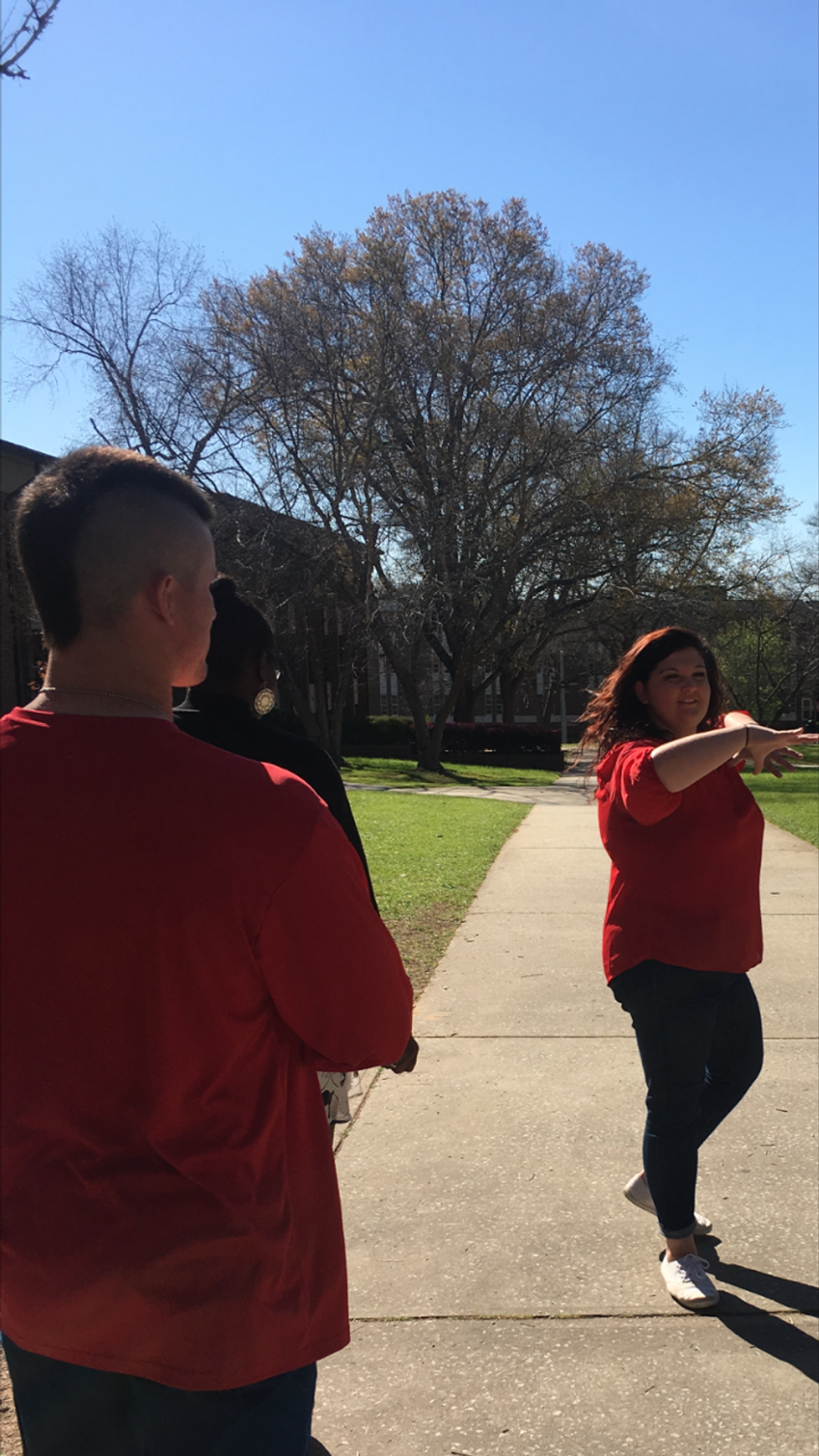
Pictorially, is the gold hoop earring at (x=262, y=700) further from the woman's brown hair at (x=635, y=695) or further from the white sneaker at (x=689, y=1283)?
the white sneaker at (x=689, y=1283)

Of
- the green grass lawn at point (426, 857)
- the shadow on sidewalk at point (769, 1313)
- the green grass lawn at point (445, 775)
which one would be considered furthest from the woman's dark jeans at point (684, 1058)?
the green grass lawn at point (445, 775)

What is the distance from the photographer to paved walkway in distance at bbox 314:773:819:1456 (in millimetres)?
2553

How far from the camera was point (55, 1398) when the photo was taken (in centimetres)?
136

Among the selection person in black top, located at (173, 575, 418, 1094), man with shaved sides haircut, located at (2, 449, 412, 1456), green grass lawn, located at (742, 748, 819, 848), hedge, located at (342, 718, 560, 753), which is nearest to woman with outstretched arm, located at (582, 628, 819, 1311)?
person in black top, located at (173, 575, 418, 1094)

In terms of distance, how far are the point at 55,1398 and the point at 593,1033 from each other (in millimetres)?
4297

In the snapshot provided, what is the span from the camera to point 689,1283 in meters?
3.01

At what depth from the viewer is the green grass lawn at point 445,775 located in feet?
78.0

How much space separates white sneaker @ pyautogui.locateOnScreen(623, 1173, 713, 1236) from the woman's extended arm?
4.72 ft

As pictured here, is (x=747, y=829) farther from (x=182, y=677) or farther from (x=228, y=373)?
(x=228, y=373)

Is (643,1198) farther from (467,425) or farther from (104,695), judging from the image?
(467,425)

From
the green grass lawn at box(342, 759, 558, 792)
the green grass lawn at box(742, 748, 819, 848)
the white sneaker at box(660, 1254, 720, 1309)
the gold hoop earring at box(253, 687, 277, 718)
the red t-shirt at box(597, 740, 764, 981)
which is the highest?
the gold hoop earring at box(253, 687, 277, 718)

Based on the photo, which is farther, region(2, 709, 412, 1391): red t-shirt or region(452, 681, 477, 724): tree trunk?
region(452, 681, 477, 724): tree trunk

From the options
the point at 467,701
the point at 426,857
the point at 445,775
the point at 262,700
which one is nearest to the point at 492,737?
the point at 445,775

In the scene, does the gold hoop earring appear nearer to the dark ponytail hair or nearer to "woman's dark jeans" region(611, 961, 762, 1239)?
the dark ponytail hair
